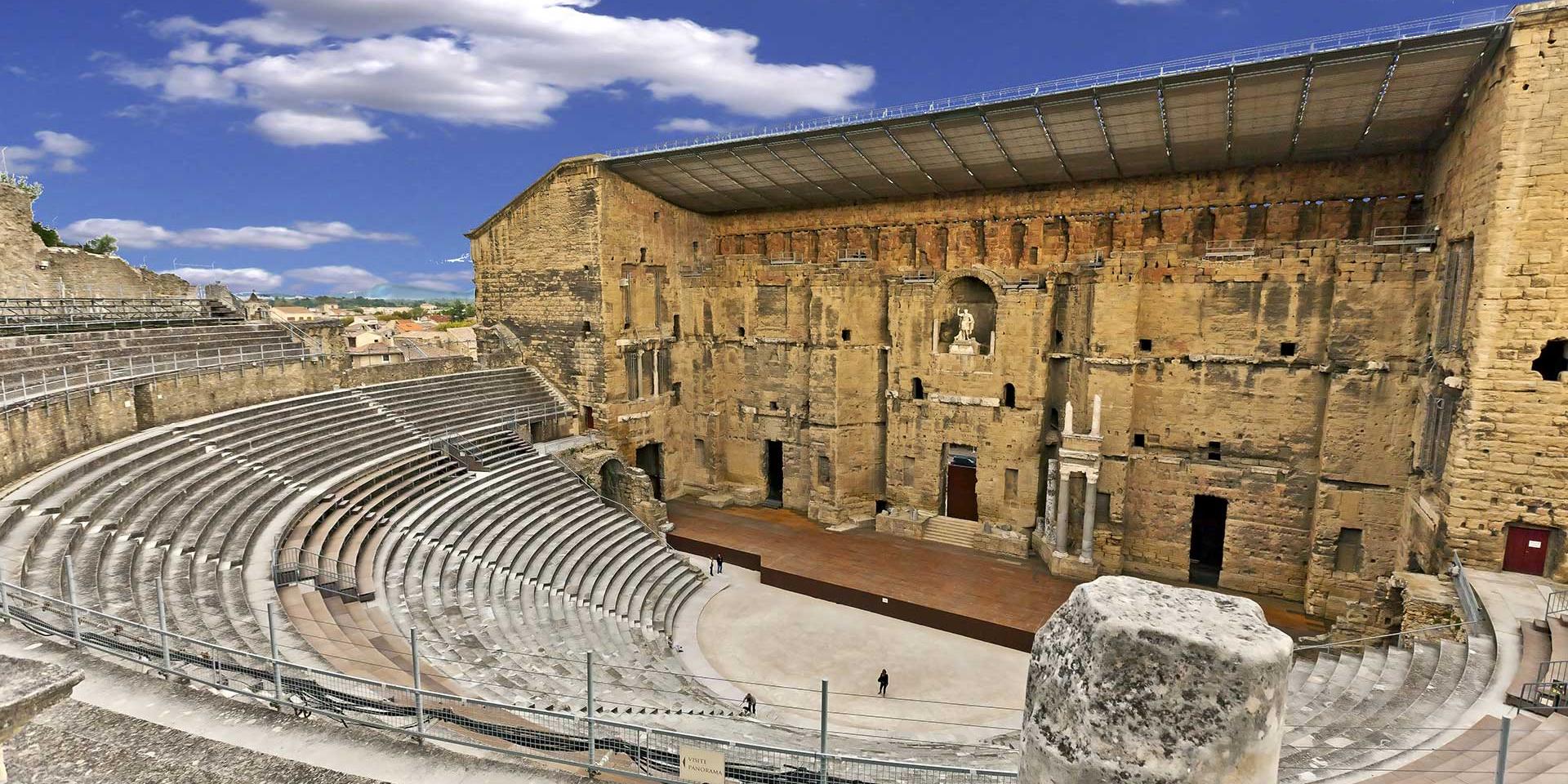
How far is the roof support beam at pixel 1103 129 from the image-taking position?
19.1 meters

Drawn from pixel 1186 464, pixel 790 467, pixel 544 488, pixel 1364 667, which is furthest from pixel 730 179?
pixel 1364 667

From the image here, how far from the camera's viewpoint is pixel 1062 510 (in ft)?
71.5

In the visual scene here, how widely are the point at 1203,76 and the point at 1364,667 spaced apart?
→ 13.4 meters

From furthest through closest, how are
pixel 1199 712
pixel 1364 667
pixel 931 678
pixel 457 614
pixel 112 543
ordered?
1. pixel 931 678
2. pixel 457 614
3. pixel 1364 667
4. pixel 112 543
5. pixel 1199 712

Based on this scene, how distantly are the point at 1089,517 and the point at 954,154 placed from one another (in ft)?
38.9

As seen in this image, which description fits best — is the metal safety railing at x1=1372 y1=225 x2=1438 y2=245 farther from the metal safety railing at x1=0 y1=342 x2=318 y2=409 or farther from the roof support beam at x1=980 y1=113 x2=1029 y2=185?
the metal safety railing at x1=0 y1=342 x2=318 y2=409

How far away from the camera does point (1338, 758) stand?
346 inches

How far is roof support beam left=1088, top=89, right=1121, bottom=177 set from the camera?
62.7ft

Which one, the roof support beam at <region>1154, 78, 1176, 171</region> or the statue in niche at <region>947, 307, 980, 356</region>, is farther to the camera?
the statue in niche at <region>947, 307, 980, 356</region>

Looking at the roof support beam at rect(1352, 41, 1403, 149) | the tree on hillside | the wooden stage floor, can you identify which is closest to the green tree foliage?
the tree on hillside

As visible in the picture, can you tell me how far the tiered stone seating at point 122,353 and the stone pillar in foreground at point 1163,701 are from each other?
1774 centimetres

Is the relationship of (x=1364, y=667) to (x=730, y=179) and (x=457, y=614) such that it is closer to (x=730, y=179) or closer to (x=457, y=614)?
(x=457, y=614)

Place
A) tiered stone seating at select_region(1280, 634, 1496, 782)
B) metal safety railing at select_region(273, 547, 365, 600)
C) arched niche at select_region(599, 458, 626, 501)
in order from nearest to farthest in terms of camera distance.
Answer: tiered stone seating at select_region(1280, 634, 1496, 782) < metal safety railing at select_region(273, 547, 365, 600) < arched niche at select_region(599, 458, 626, 501)

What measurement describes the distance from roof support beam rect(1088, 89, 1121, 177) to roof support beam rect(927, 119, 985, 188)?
13.9 feet
